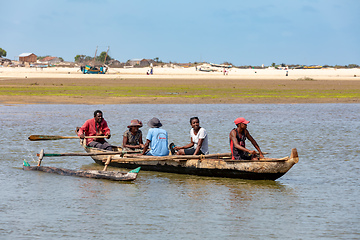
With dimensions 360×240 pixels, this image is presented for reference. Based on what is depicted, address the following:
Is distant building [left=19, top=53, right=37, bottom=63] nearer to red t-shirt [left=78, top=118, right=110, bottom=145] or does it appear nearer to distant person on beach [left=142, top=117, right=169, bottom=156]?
red t-shirt [left=78, top=118, right=110, bottom=145]

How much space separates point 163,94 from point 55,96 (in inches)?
282

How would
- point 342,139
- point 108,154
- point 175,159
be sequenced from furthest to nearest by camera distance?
point 342,139 → point 108,154 → point 175,159

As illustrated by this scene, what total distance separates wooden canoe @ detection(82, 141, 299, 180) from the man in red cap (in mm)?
235

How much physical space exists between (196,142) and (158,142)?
2.98ft

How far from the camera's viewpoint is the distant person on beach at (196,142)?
1245 centimetres

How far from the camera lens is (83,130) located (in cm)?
1457

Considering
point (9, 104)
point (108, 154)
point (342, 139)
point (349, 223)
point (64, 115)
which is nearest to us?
point (349, 223)

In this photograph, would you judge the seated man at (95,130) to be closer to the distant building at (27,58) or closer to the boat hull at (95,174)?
the boat hull at (95,174)

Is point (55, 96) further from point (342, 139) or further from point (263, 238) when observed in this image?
point (263, 238)

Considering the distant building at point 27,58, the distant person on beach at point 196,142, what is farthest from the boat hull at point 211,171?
the distant building at point 27,58

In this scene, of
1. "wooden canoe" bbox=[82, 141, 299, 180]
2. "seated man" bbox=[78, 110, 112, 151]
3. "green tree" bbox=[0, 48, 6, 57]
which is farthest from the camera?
"green tree" bbox=[0, 48, 6, 57]

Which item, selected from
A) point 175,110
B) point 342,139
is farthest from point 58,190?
point 175,110

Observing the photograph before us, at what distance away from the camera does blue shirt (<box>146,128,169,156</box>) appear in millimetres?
12828

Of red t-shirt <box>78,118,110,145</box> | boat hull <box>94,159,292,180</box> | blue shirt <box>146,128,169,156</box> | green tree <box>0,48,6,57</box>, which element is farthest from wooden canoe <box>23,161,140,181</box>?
green tree <box>0,48,6,57</box>
